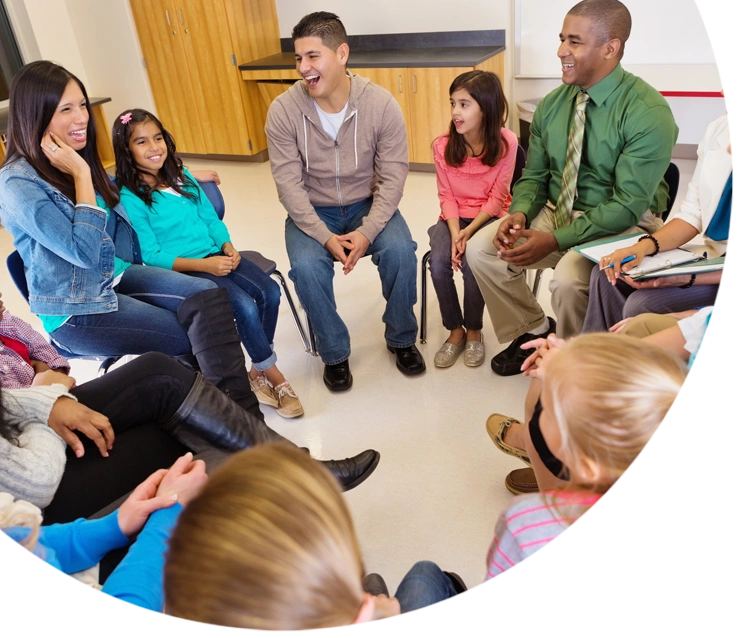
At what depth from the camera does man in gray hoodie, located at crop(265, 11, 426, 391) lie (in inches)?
92.0

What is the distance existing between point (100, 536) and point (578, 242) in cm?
179

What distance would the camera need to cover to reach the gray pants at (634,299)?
180cm

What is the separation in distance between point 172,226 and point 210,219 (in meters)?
0.17

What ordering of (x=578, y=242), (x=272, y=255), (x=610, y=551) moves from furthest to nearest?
(x=272, y=255) → (x=578, y=242) → (x=610, y=551)

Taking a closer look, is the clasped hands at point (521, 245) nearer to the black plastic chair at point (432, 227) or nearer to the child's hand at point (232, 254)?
the black plastic chair at point (432, 227)

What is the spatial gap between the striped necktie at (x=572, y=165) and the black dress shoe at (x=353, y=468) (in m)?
1.18

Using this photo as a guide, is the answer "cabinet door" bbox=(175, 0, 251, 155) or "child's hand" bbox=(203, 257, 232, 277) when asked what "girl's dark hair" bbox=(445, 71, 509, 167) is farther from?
"cabinet door" bbox=(175, 0, 251, 155)

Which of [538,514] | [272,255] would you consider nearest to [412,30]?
[272,255]

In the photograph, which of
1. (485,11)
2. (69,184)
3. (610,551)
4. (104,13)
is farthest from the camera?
(104,13)

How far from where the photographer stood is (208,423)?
158 centimetres

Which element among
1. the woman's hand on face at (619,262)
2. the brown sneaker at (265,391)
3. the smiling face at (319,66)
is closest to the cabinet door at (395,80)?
the smiling face at (319,66)

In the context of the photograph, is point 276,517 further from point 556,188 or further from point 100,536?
point 556,188

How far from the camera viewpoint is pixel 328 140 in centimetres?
245

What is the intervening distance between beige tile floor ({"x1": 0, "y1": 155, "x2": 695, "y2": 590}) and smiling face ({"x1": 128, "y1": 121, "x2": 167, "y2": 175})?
0.96m
